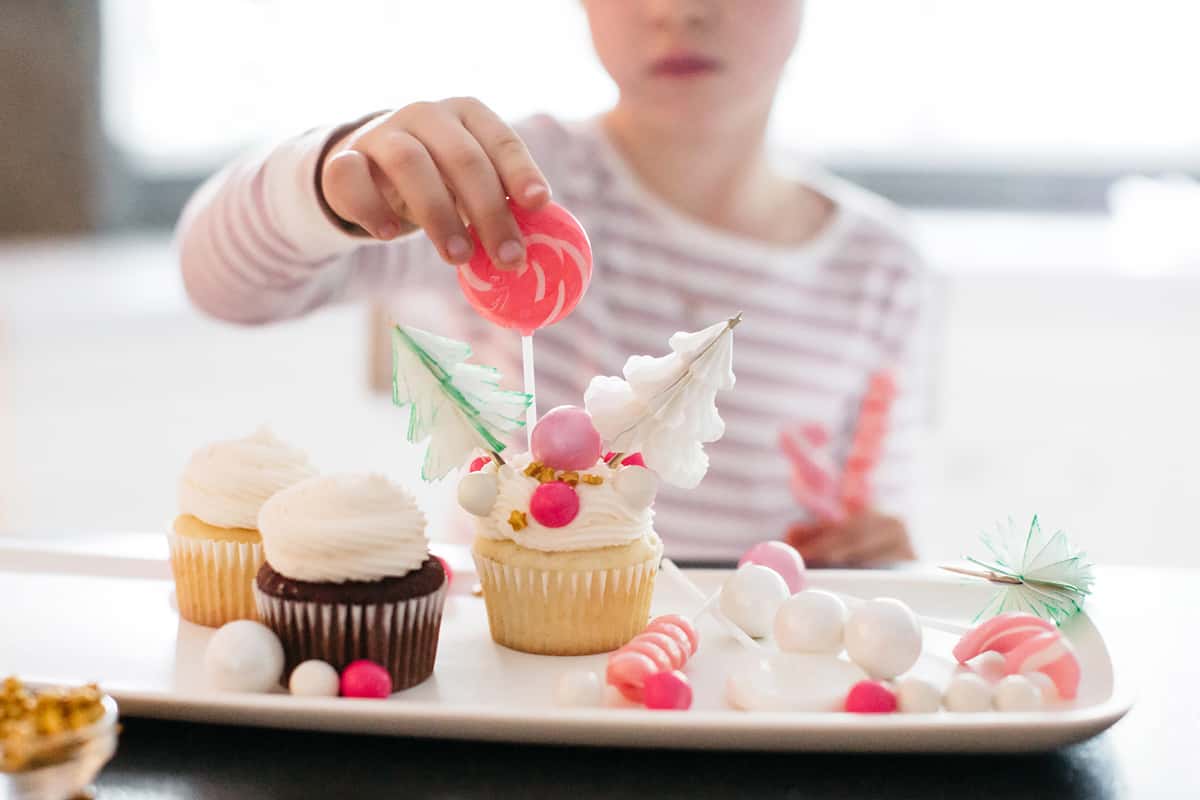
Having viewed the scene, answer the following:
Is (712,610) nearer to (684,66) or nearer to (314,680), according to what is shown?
(314,680)

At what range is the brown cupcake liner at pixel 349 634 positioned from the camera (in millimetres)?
744

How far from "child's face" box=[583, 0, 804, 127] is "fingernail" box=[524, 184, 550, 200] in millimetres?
605

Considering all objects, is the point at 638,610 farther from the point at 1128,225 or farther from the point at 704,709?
the point at 1128,225

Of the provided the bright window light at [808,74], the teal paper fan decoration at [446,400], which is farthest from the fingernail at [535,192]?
the bright window light at [808,74]

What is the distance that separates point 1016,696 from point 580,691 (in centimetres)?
25

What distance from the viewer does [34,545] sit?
41.0 inches

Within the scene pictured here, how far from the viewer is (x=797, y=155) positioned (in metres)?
2.68

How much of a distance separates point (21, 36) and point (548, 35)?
0.99 meters

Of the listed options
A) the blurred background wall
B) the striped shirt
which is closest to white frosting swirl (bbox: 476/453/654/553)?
the striped shirt

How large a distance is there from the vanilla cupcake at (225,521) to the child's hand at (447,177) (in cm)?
20

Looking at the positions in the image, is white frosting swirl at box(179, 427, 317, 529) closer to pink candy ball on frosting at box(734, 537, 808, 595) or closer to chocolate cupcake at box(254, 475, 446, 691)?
chocolate cupcake at box(254, 475, 446, 691)

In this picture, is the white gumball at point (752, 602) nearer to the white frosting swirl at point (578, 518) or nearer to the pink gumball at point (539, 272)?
the white frosting swirl at point (578, 518)

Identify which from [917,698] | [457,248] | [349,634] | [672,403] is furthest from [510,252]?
[917,698]

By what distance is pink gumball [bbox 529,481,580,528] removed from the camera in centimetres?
82
